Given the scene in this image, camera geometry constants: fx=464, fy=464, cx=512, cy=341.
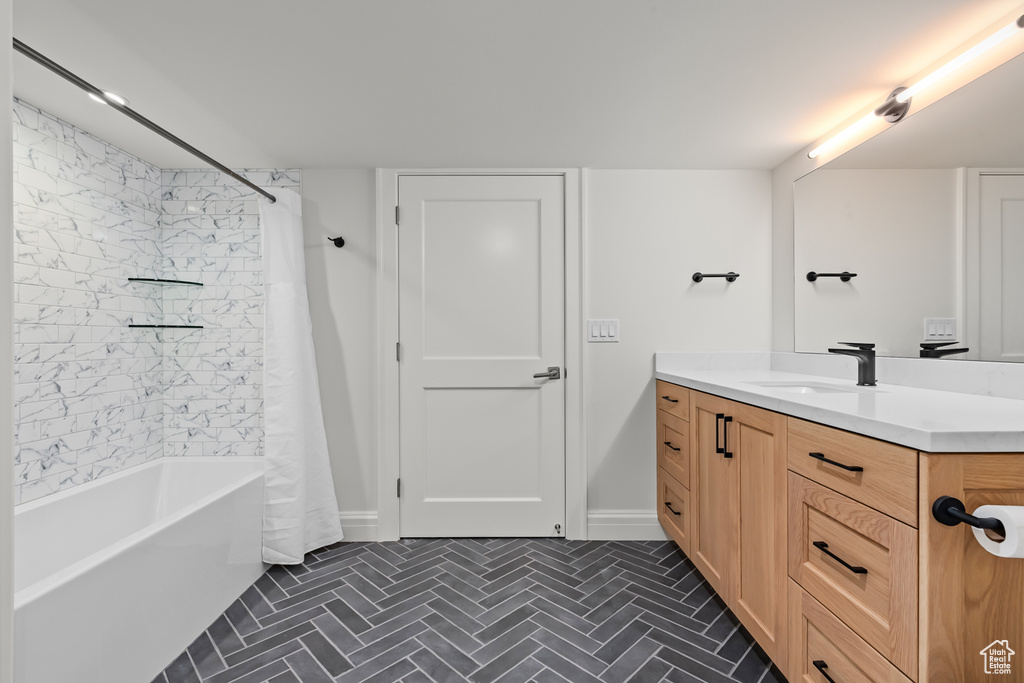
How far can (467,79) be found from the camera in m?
1.69

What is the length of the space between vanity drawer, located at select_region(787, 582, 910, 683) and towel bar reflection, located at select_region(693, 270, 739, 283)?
1.64m

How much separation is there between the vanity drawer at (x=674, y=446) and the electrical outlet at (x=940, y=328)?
36.3 inches

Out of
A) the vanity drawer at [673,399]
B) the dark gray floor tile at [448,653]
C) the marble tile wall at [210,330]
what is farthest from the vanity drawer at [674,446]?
the marble tile wall at [210,330]

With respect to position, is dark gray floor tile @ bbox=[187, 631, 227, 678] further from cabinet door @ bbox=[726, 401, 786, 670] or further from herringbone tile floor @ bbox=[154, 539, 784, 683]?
cabinet door @ bbox=[726, 401, 786, 670]

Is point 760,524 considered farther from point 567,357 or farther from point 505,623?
point 567,357

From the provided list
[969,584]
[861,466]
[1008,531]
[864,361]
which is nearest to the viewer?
[1008,531]

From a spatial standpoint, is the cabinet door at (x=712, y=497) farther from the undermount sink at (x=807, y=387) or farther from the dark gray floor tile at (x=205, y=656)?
the dark gray floor tile at (x=205, y=656)

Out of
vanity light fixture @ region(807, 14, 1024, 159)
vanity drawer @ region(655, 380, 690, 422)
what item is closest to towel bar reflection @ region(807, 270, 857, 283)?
vanity light fixture @ region(807, 14, 1024, 159)

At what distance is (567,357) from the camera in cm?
259

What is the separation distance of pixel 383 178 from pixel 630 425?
6.36 ft

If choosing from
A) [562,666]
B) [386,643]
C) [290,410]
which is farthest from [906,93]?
[290,410]

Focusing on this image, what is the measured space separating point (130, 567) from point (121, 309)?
55.9 inches

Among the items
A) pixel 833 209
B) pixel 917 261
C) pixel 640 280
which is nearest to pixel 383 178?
pixel 640 280

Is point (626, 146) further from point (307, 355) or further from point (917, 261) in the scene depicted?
point (307, 355)
